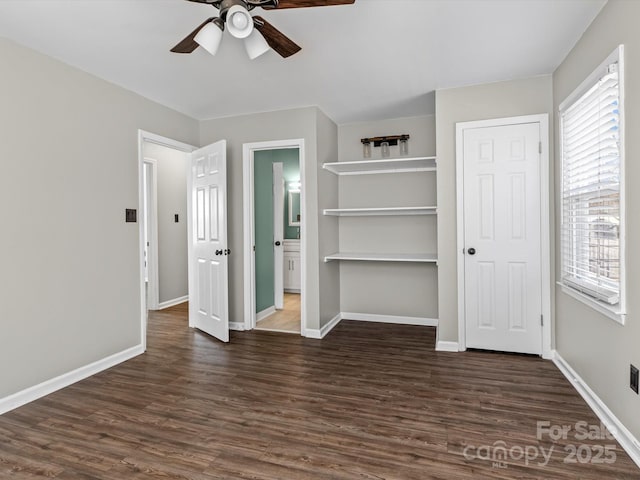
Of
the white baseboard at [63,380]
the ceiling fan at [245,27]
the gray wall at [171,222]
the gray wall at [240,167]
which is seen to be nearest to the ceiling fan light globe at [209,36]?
the ceiling fan at [245,27]

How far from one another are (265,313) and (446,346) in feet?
7.75

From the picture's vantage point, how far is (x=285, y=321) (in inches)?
187

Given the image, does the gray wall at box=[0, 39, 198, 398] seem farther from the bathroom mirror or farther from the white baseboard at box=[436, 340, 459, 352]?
the bathroom mirror

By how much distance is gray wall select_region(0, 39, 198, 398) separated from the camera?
101 inches

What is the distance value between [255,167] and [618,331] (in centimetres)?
383

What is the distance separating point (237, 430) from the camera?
7.29 feet

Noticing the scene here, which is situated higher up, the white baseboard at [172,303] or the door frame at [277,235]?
the door frame at [277,235]

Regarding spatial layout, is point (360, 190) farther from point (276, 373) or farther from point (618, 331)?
point (618, 331)

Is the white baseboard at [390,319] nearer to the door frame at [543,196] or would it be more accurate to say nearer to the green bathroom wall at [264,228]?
the green bathroom wall at [264,228]

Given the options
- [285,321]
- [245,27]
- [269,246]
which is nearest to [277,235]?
[269,246]

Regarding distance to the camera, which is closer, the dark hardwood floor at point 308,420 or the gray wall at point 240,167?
the dark hardwood floor at point 308,420

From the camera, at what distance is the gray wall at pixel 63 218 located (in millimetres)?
2557

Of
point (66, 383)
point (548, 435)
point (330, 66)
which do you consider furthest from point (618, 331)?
point (66, 383)

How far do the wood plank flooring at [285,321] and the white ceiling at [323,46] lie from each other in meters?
2.47
